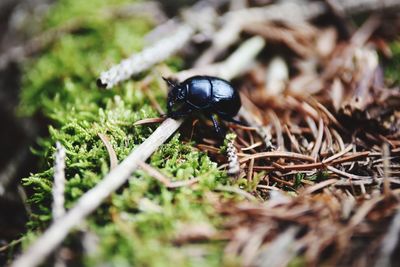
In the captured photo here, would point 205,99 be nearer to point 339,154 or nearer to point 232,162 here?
point 232,162

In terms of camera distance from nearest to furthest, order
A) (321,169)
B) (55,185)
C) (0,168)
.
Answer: (55,185) → (321,169) → (0,168)

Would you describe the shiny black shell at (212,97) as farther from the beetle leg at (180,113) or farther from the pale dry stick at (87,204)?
the pale dry stick at (87,204)

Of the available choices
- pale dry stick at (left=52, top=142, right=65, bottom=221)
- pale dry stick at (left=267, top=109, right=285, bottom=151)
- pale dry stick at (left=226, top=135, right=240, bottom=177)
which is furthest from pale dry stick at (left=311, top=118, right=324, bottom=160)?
pale dry stick at (left=52, top=142, right=65, bottom=221)

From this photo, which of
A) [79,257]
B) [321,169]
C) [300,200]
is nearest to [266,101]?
[321,169]

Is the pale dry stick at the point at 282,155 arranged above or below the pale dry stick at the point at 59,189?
below

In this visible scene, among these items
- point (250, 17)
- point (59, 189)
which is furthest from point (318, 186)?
point (250, 17)

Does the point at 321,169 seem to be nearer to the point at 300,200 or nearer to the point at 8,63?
the point at 300,200

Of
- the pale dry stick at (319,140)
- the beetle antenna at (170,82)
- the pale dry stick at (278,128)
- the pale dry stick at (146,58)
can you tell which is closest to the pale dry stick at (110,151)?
the pale dry stick at (146,58)
